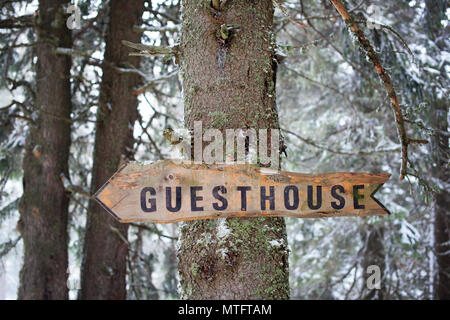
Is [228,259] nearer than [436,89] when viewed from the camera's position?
Yes

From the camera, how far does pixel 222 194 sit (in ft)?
7.14

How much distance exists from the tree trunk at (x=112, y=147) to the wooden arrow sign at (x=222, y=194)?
10.7ft

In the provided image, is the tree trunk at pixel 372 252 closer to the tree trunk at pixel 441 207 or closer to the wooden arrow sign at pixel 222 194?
the tree trunk at pixel 441 207

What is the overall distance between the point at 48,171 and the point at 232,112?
386cm

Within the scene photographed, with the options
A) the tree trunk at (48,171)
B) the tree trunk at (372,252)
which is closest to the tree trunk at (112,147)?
the tree trunk at (48,171)

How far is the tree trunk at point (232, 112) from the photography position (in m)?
2.15

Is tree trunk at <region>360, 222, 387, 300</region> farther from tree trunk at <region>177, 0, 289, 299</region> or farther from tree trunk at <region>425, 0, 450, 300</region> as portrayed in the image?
tree trunk at <region>177, 0, 289, 299</region>

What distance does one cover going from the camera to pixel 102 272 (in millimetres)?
5465

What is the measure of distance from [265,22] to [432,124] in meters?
5.34

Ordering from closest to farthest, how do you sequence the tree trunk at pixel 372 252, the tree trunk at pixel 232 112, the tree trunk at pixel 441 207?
the tree trunk at pixel 232 112, the tree trunk at pixel 441 207, the tree trunk at pixel 372 252

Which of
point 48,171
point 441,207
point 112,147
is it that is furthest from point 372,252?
point 48,171
